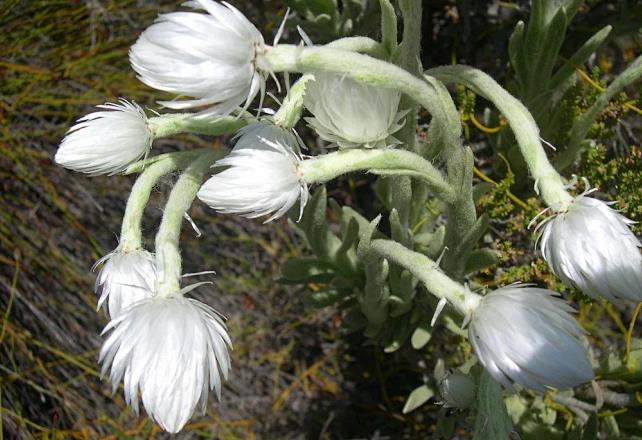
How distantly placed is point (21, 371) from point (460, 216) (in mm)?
1631

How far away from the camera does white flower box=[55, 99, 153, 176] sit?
3.34 feet

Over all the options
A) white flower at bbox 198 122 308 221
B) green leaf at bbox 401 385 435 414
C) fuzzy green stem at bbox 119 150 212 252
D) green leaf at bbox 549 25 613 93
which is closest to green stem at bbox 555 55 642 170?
green leaf at bbox 549 25 613 93

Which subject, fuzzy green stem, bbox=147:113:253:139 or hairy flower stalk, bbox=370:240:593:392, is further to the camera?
fuzzy green stem, bbox=147:113:253:139

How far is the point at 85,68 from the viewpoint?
2.33m

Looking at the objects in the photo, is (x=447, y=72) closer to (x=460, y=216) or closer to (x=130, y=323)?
(x=460, y=216)

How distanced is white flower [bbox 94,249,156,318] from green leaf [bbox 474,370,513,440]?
1.69 ft

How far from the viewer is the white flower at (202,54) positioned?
843 millimetres

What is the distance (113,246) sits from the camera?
7.29 feet

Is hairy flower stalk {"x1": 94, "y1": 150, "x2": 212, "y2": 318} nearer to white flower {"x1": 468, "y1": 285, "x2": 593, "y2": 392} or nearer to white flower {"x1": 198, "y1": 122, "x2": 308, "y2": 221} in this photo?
white flower {"x1": 198, "y1": 122, "x2": 308, "y2": 221}

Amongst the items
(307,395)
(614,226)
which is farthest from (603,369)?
(307,395)

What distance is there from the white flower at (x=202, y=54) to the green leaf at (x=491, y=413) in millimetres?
550

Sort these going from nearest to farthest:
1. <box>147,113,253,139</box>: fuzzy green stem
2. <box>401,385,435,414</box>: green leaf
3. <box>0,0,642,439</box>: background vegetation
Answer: <box>147,113,253,139</box>: fuzzy green stem, <box>401,385,435,414</box>: green leaf, <box>0,0,642,439</box>: background vegetation

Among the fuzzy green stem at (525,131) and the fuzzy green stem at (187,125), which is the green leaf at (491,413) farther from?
the fuzzy green stem at (187,125)

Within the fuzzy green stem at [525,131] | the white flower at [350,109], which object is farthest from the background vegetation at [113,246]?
the white flower at [350,109]
